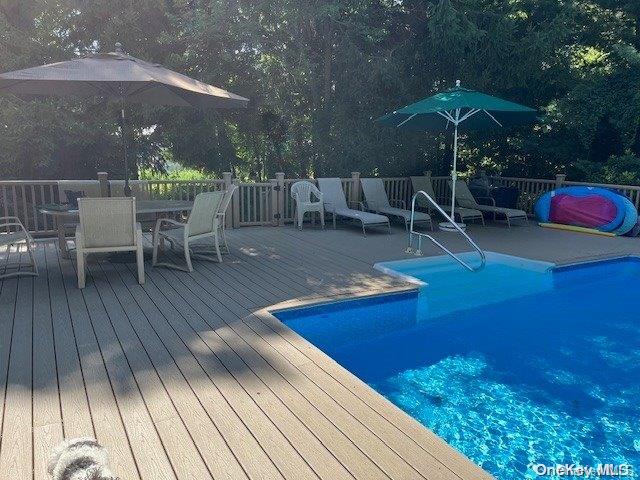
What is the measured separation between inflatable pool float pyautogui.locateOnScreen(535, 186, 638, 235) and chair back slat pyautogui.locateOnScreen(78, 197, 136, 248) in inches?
291

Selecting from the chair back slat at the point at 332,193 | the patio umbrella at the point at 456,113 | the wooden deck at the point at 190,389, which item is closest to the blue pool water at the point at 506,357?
the wooden deck at the point at 190,389

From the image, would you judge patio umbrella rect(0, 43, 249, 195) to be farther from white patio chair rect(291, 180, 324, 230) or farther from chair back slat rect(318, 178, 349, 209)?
chair back slat rect(318, 178, 349, 209)

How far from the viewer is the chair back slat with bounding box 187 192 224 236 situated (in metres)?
4.90

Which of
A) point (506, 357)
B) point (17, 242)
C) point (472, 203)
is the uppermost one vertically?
point (472, 203)

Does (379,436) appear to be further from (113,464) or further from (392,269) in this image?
(392,269)

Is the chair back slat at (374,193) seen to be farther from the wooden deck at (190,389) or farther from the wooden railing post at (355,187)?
the wooden deck at (190,389)

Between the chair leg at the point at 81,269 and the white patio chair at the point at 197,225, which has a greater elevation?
the white patio chair at the point at 197,225

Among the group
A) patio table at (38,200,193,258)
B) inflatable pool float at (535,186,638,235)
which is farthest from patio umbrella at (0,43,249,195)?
inflatable pool float at (535,186,638,235)

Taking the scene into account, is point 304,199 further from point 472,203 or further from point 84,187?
point 84,187

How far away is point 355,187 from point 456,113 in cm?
228

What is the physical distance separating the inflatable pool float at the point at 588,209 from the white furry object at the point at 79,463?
8.39 meters

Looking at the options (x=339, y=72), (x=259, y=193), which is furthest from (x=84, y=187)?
(x=339, y=72)

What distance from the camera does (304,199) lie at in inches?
321

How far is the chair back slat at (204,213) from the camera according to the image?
490 centimetres
